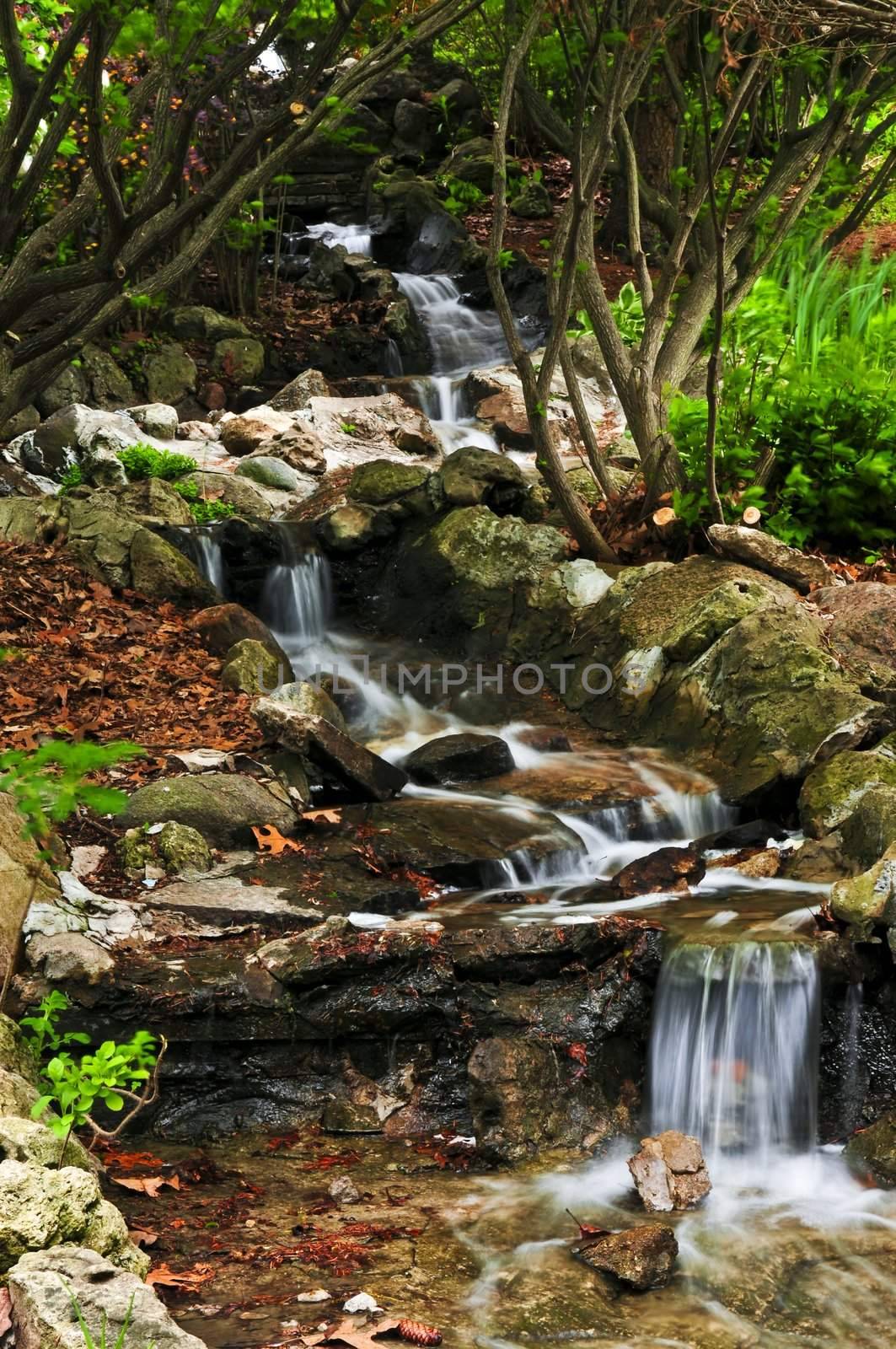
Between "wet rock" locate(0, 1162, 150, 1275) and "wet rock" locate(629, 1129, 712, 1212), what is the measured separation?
1769mm

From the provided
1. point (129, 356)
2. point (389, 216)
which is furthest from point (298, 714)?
point (389, 216)

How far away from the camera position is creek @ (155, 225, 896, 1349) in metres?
3.44

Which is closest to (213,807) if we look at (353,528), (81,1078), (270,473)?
(81,1078)

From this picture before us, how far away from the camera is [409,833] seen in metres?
6.38

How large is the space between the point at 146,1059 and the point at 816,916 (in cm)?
271

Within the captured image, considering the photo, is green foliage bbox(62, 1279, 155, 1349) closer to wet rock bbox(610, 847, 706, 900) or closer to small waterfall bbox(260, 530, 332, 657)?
wet rock bbox(610, 847, 706, 900)

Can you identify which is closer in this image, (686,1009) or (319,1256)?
(319,1256)

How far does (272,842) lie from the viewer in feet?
19.8

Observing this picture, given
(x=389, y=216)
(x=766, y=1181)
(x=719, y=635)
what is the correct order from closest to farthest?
1. (x=766, y=1181)
2. (x=719, y=635)
3. (x=389, y=216)

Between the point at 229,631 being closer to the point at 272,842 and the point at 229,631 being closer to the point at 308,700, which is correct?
the point at 308,700

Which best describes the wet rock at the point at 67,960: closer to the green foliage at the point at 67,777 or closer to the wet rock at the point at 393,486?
the green foliage at the point at 67,777

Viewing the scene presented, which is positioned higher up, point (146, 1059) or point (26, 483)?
point (26, 483)

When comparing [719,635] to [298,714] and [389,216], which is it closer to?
[298,714]

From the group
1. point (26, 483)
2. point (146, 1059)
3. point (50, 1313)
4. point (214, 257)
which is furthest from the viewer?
point (214, 257)
